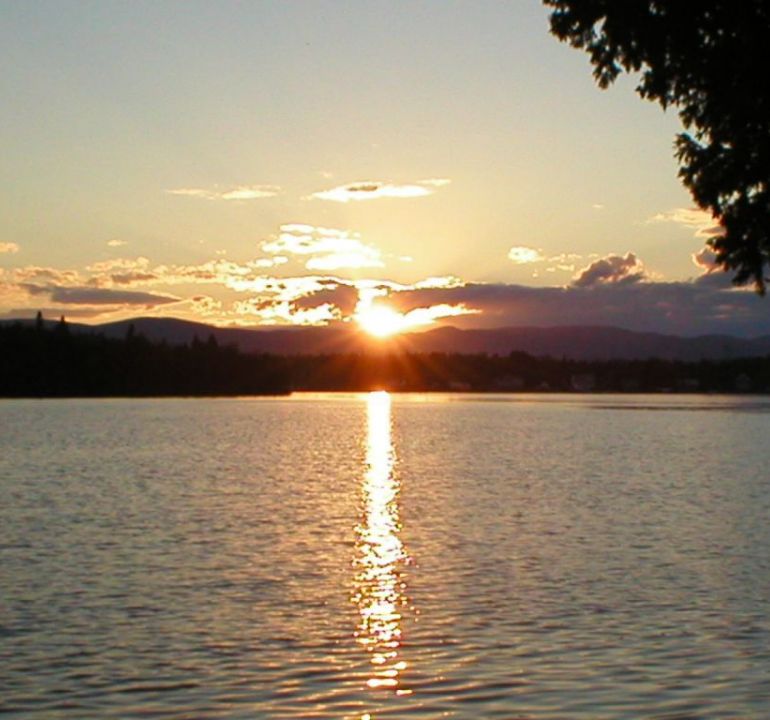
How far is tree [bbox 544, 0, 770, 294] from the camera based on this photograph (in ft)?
51.9

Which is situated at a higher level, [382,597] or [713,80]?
[713,80]

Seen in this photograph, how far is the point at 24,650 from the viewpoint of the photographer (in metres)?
17.3

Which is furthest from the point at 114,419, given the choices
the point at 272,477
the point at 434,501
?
the point at 434,501

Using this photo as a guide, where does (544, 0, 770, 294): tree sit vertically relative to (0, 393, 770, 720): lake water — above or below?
above

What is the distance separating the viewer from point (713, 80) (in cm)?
1628

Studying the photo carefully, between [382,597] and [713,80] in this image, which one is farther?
[382,597]

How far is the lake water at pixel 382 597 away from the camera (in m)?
15.3

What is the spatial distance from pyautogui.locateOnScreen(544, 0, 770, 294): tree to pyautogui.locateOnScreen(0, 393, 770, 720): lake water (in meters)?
5.78

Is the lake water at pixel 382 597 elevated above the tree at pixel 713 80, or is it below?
below

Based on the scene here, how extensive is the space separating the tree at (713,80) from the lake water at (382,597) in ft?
19.0

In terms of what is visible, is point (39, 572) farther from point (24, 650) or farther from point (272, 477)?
point (272, 477)

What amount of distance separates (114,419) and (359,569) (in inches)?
3871

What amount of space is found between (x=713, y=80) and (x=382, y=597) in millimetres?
10711

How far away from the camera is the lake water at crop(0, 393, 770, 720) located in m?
15.3
